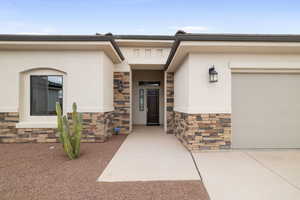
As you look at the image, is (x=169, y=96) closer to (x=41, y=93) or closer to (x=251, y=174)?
(x=251, y=174)

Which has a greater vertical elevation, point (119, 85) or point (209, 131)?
point (119, 85)

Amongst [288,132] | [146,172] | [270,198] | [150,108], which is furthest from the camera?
[150,108]

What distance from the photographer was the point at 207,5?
26.4 feet

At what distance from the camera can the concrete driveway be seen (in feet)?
7.20

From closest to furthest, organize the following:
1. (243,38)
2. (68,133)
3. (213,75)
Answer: (68,133)
(243,38)
(213,75)

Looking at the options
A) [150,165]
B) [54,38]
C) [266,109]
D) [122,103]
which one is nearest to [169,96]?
[122,103]

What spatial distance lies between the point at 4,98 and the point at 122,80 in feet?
13.1

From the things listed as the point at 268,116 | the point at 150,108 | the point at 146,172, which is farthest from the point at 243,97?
the point at 150,108

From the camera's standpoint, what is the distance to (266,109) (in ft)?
13.8

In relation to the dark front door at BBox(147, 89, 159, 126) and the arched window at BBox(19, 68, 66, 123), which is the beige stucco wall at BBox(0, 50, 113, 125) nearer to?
the arched window at BBox(19, 68, 66, 123)

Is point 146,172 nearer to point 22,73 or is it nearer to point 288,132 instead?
point 288,132

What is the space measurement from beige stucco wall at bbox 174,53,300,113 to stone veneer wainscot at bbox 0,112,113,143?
9.67 feet

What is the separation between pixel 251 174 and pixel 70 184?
3.16 metres

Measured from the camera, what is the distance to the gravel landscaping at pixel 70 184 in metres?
2.13
